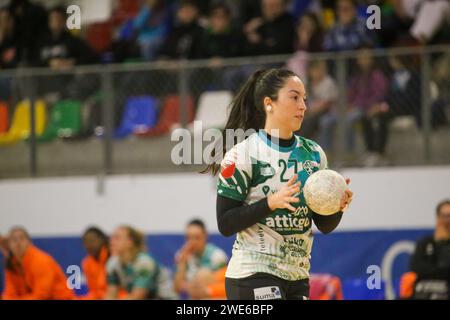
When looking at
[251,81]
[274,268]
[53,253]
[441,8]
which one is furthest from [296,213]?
[53,253]

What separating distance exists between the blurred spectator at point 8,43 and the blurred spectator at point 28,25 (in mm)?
76

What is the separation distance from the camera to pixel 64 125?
13.8 metres

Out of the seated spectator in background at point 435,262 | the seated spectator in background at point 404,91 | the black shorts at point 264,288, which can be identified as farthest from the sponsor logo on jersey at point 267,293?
the seated spectator in background at point 404,91

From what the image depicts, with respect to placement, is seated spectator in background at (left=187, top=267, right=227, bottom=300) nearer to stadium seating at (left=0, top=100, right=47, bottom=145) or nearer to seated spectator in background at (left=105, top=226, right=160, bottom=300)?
seated spectator in background at (left=105, top=226, right=160, bottom=300)

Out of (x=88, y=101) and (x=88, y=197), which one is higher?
(x=88, y=101)

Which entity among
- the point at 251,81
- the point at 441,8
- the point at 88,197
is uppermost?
the point at 441,8

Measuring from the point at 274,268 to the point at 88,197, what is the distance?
26.3ft

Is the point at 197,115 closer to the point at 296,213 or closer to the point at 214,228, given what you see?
the point at 214,228

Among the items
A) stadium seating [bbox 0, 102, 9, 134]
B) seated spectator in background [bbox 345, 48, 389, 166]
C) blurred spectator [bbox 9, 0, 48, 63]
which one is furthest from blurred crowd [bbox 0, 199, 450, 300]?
blurred spectator [bbox 9, 0, 48, 63]

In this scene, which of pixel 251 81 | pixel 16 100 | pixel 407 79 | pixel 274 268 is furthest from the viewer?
pixel 16 100

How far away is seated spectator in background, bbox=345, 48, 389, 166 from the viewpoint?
1227 centimetres

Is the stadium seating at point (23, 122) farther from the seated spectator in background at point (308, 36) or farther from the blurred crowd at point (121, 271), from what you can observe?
the seated spectator in background at point (308, 36)

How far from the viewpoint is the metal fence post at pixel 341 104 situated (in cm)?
1238

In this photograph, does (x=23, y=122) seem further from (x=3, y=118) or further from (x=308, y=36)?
(x=308, y=36)
